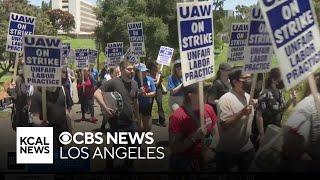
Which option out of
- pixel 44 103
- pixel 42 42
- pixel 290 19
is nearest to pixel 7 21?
pixel 42 42

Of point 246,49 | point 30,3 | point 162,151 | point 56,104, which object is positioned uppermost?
point 30,3

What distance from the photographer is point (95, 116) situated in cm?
616

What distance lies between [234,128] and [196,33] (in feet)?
2.88

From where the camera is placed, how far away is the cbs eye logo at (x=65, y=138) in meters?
6.10

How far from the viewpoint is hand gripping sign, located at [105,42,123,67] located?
19.7ft

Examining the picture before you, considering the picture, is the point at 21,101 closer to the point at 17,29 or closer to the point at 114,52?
the point at 17,29

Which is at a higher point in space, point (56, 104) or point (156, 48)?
point (156, 48)

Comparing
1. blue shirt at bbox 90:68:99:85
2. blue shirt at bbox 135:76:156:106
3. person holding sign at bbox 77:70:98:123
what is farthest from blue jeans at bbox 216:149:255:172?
blue shirt at bbox 90:68:99:85

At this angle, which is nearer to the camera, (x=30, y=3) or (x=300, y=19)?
(x=300, y=19)

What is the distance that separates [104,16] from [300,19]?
5.37 feet

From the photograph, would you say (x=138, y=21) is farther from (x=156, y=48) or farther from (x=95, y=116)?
(x=95, y=116)

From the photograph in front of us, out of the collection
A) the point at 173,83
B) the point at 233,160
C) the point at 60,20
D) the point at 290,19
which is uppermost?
the point at 60,20

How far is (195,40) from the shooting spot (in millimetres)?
5922

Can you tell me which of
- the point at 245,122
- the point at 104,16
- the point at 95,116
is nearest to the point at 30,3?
the point at 104,16
